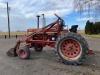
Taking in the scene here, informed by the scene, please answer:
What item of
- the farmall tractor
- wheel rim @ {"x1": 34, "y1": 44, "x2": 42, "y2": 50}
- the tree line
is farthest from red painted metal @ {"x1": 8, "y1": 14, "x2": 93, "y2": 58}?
the tree line

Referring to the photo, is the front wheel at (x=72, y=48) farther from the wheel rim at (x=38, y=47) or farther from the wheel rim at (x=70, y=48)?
the wheel rim at (x=38, y=47)

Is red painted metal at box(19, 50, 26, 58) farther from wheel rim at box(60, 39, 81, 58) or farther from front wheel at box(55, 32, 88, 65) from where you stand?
wheel rim at box(60, 39, 81, 58)

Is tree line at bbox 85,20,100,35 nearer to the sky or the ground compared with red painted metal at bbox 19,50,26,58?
nearer to the sky

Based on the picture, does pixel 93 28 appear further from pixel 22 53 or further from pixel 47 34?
pixel 22 53

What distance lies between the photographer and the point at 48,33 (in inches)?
386

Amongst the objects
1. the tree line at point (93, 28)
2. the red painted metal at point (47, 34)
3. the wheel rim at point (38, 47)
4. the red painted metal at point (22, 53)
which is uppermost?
the tree line at point (93, 28)

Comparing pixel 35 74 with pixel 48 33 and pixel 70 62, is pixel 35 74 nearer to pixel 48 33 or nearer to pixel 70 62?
pixel 70 62

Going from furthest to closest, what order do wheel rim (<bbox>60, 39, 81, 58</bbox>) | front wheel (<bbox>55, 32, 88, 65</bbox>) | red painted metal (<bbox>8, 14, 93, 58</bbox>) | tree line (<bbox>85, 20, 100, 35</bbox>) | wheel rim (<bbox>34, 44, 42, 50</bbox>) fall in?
tree line (<bbox>85, 20, 100, 35</bbox>), wheel rim (<bbox>34, 44, 42, 50</bbox>), red painted metal (<bbox>8, 14, 93, 58</bbox>), wheel rim (<bbox>60, 39, 81, 58</bbox>), front wheel (<bbox>55, 32, 88, 65</bbox>)

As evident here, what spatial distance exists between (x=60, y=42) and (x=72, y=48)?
0.52m

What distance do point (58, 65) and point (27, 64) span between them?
1.18 meters

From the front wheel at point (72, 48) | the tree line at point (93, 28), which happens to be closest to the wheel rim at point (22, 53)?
the front wheel at point (72, 48)

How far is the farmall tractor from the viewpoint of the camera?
26.8 feet

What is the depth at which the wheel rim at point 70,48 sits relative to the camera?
8.33 metres

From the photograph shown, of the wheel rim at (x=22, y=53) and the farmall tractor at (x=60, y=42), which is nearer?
the farmall tractor at (x=60, y=42)
